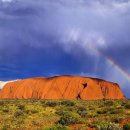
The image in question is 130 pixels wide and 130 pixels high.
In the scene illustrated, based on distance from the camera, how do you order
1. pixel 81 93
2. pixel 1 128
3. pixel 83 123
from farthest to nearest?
pixel 81 93 < pixel 83 123 < pixel 1 128

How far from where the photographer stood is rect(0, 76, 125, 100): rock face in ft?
391

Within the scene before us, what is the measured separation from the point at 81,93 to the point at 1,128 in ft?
317

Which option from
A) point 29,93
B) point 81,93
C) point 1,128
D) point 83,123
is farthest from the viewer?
point 29,93

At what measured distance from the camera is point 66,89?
12394cm

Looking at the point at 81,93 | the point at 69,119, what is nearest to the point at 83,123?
the point at 69,119

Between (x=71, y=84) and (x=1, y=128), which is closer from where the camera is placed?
(x=1, y=128)

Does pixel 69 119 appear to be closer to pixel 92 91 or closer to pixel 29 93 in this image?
pixel 92 91

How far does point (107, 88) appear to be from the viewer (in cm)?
12275

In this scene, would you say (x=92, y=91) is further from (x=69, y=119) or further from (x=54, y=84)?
(x=69, y=119)

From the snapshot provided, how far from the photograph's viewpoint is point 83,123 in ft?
78.1

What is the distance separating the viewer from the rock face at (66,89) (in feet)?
391

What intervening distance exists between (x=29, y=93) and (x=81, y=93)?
1999cm

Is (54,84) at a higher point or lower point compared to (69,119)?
higher

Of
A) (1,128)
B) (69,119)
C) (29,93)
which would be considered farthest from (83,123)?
(29,93)
